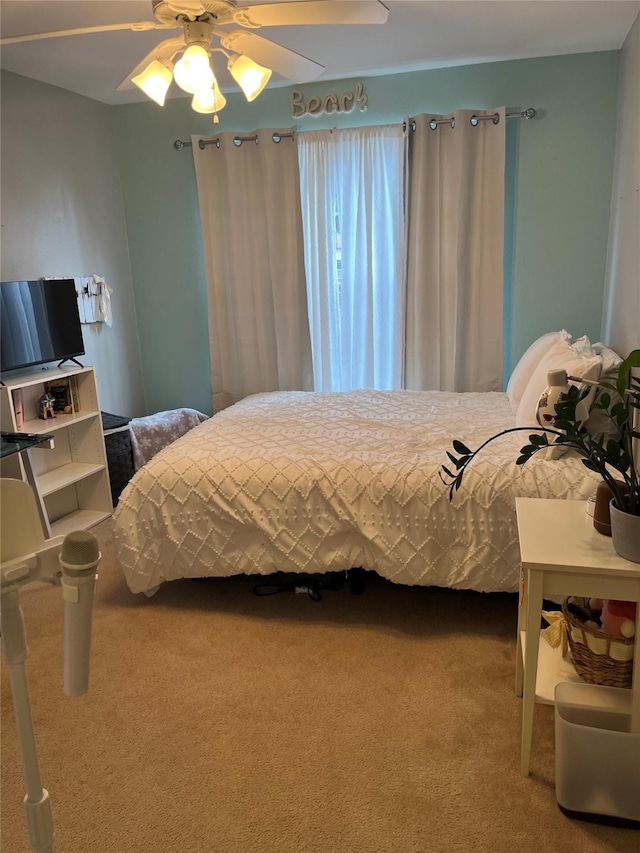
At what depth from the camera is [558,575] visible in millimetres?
1584

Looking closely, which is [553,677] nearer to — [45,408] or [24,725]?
[24,725]

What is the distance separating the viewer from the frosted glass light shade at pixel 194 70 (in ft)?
6.38

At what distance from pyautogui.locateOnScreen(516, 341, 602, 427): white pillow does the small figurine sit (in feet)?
7.90

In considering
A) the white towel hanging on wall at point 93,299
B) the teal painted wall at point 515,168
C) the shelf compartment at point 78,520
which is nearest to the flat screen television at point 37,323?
the white towel hanging on wall at point 93,299

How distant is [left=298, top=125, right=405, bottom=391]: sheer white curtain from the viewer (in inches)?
155

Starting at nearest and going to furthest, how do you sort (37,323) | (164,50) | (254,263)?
(164,50), (37,323), (254,263)

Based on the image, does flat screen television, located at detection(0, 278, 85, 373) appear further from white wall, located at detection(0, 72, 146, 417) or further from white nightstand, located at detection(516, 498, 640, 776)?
white nightstand, located at detection(516, 498, 640, 776)

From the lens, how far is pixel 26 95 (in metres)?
3.49

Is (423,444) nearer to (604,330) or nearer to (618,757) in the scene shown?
(618,757)

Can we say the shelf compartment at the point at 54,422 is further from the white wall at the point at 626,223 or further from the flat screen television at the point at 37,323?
the white wall at the point at 626,223

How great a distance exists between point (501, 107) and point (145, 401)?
3085 millimetres

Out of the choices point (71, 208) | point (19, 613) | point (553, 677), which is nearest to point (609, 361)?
point (553, 677)

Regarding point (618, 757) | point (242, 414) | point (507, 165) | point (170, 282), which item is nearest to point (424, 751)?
point (618, 757)

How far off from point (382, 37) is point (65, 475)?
9.16 ft
